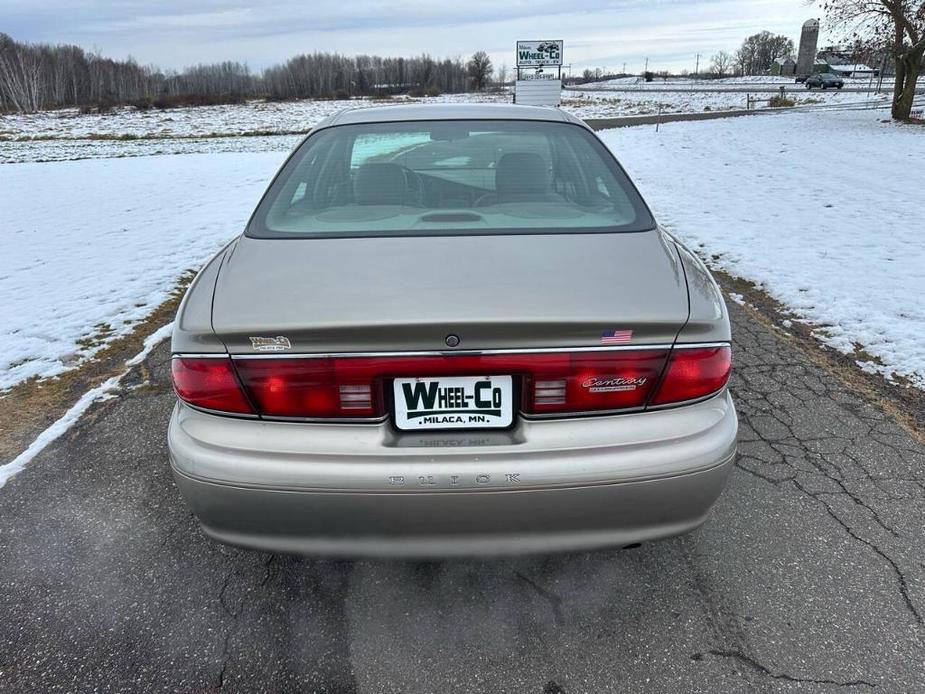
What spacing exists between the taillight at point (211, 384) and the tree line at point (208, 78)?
7265 cm

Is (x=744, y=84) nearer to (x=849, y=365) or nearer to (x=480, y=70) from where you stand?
(x=480, y=70)

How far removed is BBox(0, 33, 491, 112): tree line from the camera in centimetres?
6812

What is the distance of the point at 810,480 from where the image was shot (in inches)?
106

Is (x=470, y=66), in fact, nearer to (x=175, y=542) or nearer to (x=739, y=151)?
(x=739, y=151)

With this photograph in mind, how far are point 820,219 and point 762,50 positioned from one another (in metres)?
103

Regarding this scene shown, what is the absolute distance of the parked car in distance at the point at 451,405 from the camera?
5.32 ft

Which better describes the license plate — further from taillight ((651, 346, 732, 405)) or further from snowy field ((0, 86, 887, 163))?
snowy field ((0, 86, 887, 163))

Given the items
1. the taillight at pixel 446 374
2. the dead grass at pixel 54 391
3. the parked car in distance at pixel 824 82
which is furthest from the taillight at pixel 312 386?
the parked car in distance at pixel 824 82

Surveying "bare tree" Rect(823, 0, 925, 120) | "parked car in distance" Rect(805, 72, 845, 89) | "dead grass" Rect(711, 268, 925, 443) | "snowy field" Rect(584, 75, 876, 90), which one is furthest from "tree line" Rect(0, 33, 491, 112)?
"dead grass" Rect(711, 268, 925, 443)

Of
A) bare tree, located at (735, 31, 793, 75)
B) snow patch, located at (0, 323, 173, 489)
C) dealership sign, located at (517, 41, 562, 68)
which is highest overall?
bare tree, located at (735, 31, 793, 75)

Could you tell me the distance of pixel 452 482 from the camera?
1621 mm

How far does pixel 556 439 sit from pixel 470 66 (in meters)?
94.6

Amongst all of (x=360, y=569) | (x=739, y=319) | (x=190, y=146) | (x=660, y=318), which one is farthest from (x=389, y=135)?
(x=190, y=146)

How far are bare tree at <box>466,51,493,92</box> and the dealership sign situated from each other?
5637 centimetres
